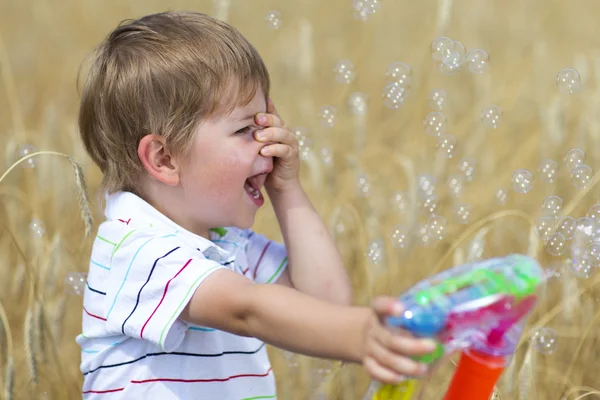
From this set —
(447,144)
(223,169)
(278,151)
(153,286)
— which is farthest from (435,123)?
(153,286)

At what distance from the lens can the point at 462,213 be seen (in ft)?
7.53

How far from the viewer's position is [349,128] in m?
3.00

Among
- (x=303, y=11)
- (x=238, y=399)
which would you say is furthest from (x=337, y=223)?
(x=303, y=11)

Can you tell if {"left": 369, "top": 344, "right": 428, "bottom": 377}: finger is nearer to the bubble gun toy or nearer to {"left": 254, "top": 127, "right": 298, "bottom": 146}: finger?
the bubble gun toy

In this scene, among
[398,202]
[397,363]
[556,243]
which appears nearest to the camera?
[397,363]

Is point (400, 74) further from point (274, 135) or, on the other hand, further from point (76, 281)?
point (76, 281)

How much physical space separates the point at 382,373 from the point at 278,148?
0.68 metres

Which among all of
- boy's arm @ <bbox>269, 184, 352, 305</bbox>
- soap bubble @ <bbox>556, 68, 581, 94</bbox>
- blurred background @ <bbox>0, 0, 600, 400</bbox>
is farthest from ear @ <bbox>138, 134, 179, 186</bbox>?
soap bubble @ <bbox>556, 68, 581, 94</bbox>

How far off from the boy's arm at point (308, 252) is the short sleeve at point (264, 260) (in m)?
0.02

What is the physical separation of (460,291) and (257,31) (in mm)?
3539

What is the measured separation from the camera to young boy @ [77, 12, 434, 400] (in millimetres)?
1381

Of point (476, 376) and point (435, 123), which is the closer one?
point (476, 376)

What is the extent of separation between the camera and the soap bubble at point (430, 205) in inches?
89.4

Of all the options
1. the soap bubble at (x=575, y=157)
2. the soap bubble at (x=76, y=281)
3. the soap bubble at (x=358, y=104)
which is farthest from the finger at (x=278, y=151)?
the soap bubble at (x=575, y=157)
